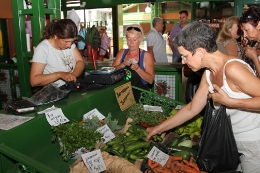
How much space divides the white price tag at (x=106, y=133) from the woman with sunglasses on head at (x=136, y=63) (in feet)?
3.78

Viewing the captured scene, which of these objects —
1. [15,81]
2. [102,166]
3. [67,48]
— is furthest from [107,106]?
[15,81]

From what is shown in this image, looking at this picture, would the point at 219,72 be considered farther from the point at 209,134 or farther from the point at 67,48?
the point at 67,48

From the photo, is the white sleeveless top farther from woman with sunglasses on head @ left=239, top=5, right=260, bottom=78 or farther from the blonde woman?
the blonde woman

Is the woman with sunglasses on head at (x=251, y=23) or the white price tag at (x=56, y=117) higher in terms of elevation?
the woman with sunglasses on head at (x=251, y=23)

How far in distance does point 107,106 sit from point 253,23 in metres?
1.82

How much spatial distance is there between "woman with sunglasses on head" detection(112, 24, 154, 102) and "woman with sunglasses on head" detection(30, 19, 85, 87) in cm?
72

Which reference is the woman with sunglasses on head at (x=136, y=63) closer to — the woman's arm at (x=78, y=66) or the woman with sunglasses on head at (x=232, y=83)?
the woman's arm at (x=78, y=66)

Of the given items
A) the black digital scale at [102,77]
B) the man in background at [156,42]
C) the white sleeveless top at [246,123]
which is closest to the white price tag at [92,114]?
the black digital scale at [102,77]

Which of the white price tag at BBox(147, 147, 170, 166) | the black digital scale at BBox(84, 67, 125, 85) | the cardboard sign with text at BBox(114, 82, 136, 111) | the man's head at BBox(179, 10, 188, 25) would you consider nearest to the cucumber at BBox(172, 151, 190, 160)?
the white price tag at BBox(147, 147, 170, 166)

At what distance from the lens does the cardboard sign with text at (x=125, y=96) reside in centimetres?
335

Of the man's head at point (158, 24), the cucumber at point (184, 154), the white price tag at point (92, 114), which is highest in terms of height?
the man's head at point (158, 24)

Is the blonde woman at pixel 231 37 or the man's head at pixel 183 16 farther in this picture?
the man's head at pixel 183 16

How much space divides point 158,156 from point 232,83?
35.9 inches

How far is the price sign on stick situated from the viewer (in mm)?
2037
